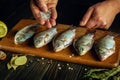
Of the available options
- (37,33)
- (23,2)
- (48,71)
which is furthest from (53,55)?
(23,2)

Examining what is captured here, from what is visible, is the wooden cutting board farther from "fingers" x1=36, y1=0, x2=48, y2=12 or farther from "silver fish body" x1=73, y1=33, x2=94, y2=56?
"fingers" x1=36, y1=0, x2=48, y2=12

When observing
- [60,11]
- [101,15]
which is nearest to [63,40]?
[101,15]

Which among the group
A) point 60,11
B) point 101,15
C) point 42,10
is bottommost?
point 60,11

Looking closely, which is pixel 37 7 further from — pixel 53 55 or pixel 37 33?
pixel 53 55

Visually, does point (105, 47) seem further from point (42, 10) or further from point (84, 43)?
point (42, 10)

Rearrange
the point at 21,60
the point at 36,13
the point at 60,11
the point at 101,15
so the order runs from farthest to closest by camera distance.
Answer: the point at 60,11, the point at 101,15, the point at 36,13, the point at 21,60

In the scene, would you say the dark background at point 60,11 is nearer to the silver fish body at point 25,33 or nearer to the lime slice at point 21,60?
the silver fish body at point 25,33
